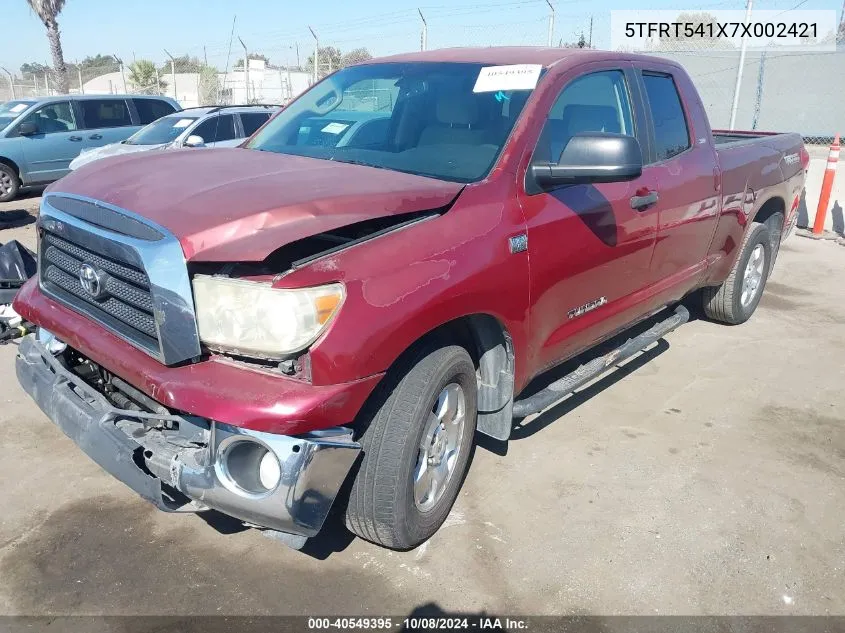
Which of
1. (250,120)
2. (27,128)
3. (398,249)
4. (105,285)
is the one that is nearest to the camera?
(398,249)

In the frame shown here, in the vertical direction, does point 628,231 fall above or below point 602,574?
above

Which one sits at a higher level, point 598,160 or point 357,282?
point 598,160

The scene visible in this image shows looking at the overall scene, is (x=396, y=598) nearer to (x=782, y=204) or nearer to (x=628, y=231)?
(x=628, y=231)

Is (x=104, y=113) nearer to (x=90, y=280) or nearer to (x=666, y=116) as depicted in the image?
(x=666, y=116)

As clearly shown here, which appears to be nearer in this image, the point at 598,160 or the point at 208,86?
the point at 598,160

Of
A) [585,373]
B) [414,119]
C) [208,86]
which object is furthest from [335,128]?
[208,86]

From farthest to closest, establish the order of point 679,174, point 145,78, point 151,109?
point 145,78
point 151,109
point 679,174

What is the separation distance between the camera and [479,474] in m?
3.52

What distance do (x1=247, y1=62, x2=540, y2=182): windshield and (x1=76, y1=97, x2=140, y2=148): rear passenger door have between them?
10.3 meters

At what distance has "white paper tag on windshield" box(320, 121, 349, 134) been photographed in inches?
143

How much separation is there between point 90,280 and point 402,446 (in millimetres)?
1306

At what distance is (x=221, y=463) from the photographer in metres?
2.28

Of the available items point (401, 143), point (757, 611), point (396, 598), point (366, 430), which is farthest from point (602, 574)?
point (401, 143)

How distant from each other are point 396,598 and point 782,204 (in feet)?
15.7
